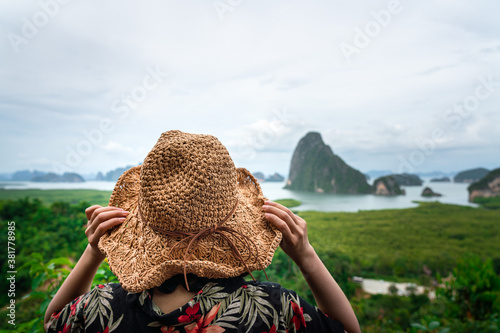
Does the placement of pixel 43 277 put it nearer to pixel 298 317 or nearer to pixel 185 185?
pixel 185 185

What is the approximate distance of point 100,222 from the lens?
78cm

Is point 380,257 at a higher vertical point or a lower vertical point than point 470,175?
lower

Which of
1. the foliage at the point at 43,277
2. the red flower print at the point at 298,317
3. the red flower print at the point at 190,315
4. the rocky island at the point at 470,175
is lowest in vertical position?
the foliage at the point at 43,277

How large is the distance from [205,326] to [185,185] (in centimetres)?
35

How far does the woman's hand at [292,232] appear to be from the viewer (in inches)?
29.8

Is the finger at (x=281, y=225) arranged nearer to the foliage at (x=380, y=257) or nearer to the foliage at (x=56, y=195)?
the foliage at (x=380, y=257)

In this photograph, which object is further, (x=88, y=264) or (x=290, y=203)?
(x=290, y=203)

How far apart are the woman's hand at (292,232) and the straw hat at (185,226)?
4cm

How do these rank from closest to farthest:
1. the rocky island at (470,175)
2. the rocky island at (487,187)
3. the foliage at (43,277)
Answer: the foliage at (43,277) < the rocky island at (487,187) < the rocky island at (470,175)

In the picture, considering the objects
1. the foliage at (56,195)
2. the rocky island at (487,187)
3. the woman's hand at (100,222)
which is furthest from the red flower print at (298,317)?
the rocky island at (487,187)

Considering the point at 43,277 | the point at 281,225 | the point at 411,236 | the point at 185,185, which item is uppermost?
the point at 185,185

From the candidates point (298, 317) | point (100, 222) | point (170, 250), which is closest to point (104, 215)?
point (100, 222)

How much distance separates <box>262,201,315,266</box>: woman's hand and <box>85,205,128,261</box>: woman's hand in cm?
47

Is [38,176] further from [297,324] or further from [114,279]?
[297,324]
